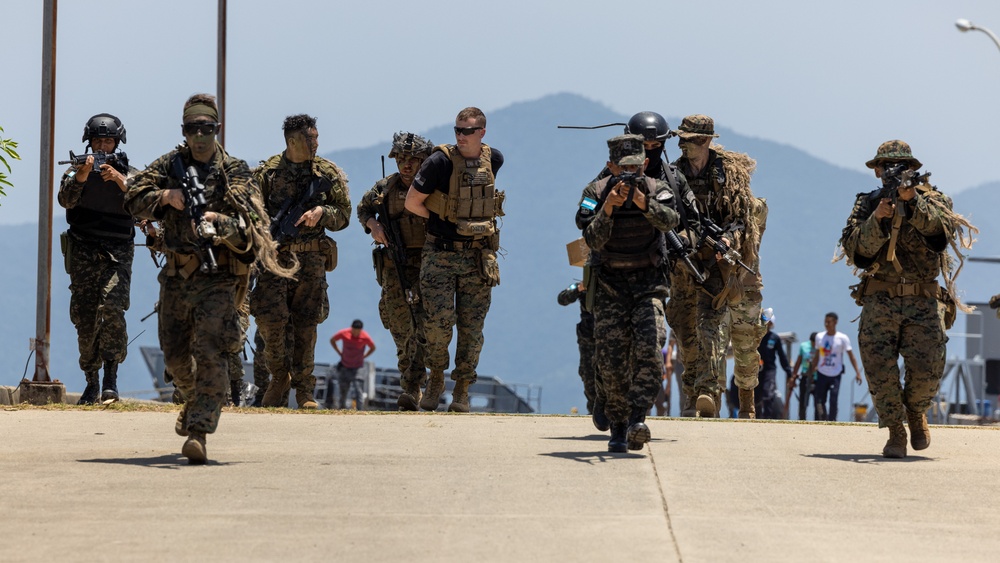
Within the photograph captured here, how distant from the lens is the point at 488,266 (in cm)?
1310

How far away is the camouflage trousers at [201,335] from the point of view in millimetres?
9156

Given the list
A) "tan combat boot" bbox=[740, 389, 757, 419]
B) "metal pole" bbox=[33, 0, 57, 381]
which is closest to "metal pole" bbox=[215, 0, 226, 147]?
"metal pole" bbox=[33, 0, 57, 381]

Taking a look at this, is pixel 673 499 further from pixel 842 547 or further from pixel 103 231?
pixel 103 231

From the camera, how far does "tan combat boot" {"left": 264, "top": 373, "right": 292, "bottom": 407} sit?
13797 mm

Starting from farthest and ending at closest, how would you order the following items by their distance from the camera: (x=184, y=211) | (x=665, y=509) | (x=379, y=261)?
(x=379, y=261), (x=184, y=211), (x=665, y=509)

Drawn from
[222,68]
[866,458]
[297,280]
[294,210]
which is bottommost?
[866,458]

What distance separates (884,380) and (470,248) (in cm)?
384

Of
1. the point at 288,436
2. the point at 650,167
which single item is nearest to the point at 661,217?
the point at 650,167

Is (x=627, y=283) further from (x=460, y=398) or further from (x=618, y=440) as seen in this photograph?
(x=460, y=398)

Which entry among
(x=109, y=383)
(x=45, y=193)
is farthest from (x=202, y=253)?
(x=45, y=193)

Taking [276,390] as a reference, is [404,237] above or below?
above

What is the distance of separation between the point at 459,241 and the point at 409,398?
1686mm

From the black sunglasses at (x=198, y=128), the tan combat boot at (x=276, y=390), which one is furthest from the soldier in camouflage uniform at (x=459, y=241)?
the black sunglasses at (x=198, y=128)

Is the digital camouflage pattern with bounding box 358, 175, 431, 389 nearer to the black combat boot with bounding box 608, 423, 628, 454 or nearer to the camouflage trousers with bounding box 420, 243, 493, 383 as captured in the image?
the camouflage trousers with bounding box 420, 243, 493, 383
